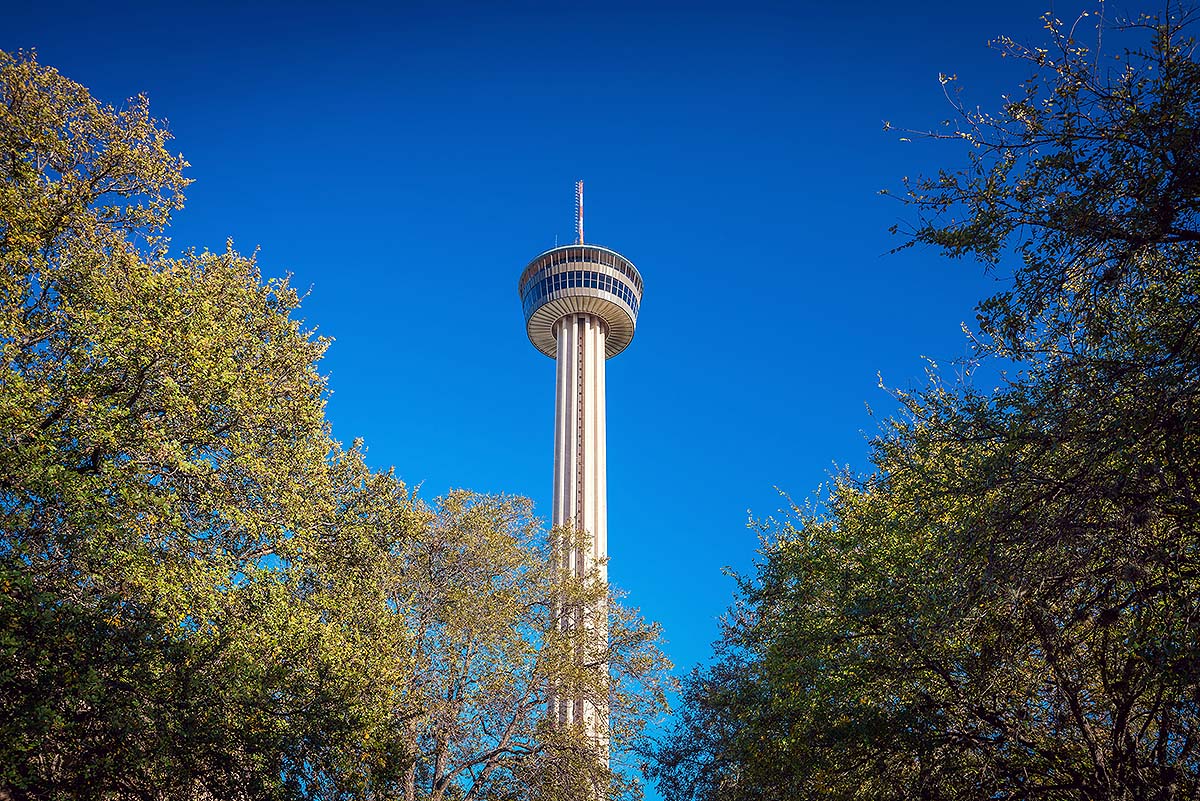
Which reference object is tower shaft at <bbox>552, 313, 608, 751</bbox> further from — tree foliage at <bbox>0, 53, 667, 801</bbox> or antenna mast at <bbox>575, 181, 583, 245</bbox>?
tree foliage at <bbox>0, 53, 667, 801</bbox>

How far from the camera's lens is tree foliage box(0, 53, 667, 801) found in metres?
12.6

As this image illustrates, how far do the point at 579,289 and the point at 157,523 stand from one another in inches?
2843

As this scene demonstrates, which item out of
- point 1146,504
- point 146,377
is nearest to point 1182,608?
point 1146,504

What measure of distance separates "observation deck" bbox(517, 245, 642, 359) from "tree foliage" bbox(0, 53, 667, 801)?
217ft

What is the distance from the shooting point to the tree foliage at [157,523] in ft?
41.3

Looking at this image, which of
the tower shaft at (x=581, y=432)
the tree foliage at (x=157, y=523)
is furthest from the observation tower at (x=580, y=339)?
the tree foliage at (x=157, y=523)

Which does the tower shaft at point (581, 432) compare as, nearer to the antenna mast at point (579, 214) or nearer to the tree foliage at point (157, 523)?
the antenna mast at point (579, 214)

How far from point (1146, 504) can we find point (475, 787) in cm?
1919

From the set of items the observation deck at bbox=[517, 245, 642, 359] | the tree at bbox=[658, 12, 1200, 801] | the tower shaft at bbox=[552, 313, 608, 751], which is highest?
the observation deck at bbox=[517, 245, 642, 359]

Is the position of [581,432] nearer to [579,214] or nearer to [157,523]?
[579,214]

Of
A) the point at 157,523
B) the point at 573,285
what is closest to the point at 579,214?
the point at 573,285

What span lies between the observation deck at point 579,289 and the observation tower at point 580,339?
0.33 feet

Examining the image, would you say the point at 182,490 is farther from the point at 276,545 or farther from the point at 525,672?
the point at 525,672

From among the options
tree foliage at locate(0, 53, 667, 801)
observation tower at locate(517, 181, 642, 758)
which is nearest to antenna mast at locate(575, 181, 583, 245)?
observation tower at locate(517, 181, 642, 758)
